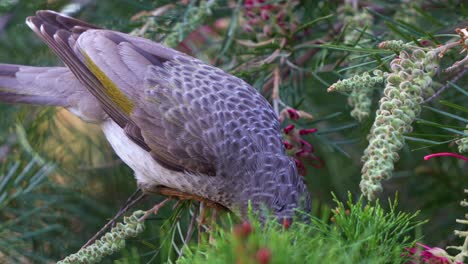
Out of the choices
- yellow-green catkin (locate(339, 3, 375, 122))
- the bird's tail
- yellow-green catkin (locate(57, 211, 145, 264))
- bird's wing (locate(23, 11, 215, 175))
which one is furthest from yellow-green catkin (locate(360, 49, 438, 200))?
the bird's tail

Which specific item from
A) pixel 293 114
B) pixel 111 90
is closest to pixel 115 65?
pixel 111 90

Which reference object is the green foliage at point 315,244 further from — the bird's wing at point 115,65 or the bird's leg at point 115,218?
the bird's wing at point 115,65

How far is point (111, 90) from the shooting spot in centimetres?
298

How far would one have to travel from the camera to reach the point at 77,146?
3455mm

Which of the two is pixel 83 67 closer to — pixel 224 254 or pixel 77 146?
pixel 77 146

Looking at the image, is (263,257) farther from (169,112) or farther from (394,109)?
(169,112)

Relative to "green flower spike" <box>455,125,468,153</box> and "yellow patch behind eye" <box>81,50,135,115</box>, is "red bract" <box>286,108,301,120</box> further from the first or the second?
"green flower spike" <box>455,125,468,153</box>

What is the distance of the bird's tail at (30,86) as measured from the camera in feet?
10.5

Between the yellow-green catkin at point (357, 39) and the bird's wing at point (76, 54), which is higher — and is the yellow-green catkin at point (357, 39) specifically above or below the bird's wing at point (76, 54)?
above

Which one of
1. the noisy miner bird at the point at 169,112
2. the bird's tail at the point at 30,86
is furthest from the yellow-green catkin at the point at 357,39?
the bird's tail at the point at 30,86

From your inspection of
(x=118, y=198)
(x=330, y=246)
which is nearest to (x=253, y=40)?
(x=118, y=198)

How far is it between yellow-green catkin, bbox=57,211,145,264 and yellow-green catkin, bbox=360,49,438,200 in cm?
90

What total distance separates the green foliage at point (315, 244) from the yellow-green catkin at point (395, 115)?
0.11m

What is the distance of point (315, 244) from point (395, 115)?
0.38 metres
